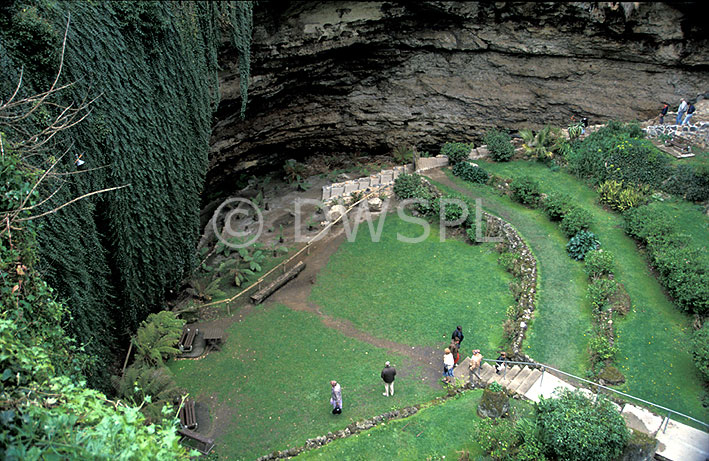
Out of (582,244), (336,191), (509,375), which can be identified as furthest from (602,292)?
(336,191)

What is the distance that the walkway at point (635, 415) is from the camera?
1196 centimetres

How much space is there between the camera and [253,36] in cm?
2341

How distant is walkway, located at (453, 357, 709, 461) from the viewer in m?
12.0

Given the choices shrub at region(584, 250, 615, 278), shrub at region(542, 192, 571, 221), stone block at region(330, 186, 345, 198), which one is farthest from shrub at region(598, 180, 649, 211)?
stone block at region(330, 186, 345, 198)

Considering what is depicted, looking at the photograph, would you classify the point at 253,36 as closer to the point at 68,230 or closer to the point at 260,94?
the point at 260,94

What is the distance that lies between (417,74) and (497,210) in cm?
999

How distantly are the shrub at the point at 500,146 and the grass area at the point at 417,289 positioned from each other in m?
5.71

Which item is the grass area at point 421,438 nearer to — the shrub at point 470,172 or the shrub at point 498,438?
the shrub at point 498,438

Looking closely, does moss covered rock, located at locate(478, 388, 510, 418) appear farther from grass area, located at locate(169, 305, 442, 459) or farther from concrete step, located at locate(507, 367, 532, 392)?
grass area, located at locate(169, 305, 442, 459)

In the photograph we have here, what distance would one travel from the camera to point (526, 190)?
74.2ft

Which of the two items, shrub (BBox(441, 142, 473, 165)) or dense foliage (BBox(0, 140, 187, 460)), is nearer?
dense foliage (BBox(0, 140, 187, 460))

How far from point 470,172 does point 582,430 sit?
1516 cm

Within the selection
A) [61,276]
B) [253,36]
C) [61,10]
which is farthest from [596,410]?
[253,36]

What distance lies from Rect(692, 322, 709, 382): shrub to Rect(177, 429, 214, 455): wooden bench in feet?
42.0
